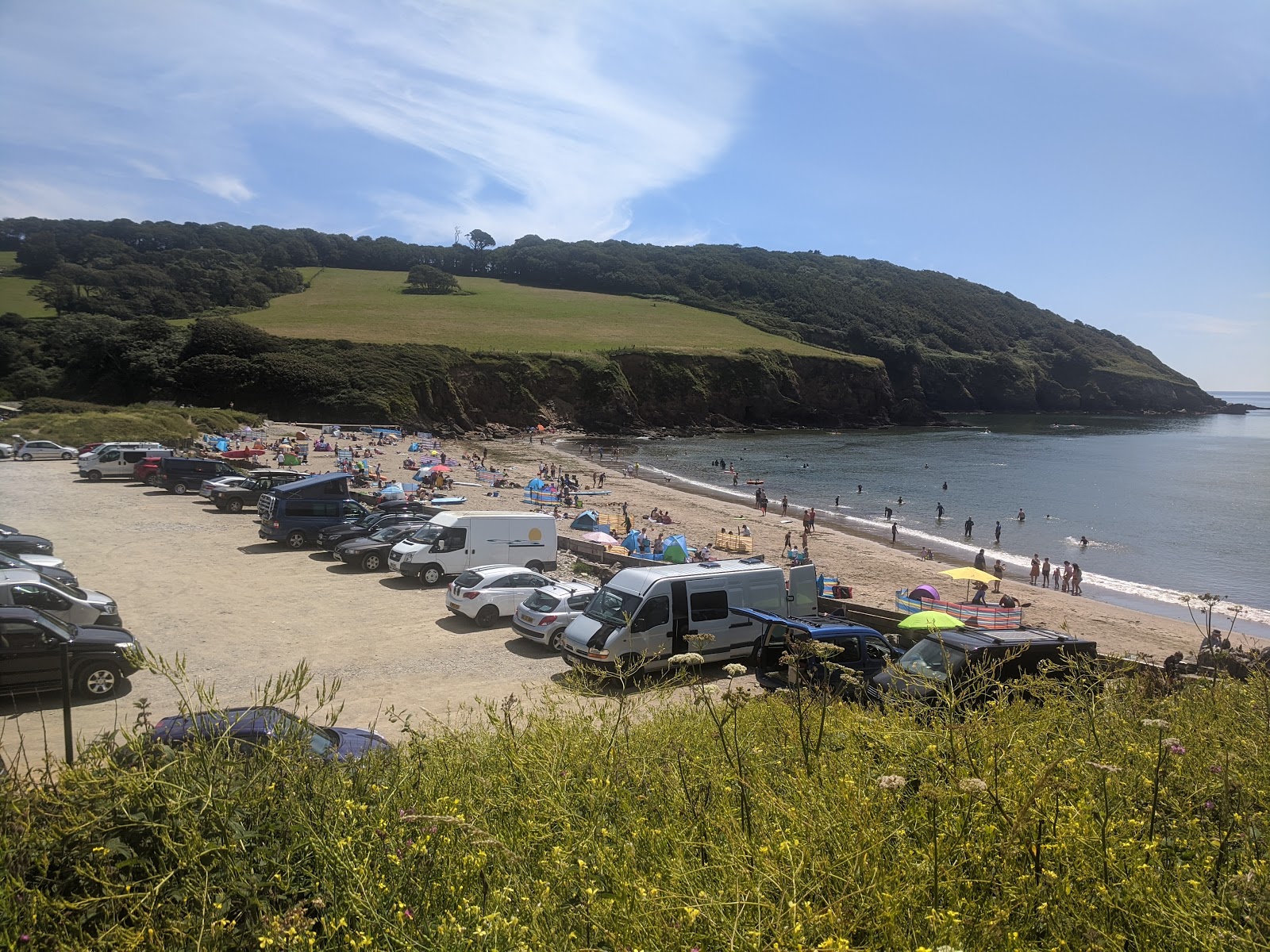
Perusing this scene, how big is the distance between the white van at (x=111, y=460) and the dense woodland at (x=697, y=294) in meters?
52.8

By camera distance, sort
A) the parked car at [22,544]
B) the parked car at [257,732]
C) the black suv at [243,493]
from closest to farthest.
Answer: the parked car at [257,732], the parked car at [22,544], the black suv at [243,493]

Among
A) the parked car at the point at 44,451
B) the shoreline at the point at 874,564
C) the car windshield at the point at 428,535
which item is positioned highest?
the parked car at the point at 44,451

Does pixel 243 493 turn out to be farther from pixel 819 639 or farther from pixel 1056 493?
pixel 1056 493

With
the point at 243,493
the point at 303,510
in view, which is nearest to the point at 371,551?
the point at 303,510

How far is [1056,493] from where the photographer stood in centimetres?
5581

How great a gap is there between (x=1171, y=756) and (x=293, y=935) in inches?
184

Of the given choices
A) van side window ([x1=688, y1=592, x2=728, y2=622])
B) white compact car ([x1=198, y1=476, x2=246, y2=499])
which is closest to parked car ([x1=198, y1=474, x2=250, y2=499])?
white compact car ([x1=198, y1=476, x2=246, y2=499])

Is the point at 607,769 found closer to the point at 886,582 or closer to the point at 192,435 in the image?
the point at 886,582

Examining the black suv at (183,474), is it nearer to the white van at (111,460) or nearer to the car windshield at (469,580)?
the white van at (111,460)

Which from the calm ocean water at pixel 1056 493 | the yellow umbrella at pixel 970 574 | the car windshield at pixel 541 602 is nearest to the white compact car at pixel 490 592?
the car windshield at pixel 541 602

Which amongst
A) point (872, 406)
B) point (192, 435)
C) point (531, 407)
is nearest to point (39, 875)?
point (192, 435)

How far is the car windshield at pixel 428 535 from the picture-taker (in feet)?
62.2

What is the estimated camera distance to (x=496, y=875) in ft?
10.6

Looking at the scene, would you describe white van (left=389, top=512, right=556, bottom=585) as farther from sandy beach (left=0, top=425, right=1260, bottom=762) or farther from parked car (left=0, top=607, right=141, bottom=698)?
parked car (left=0, top=607, right=141, bottom=698)
